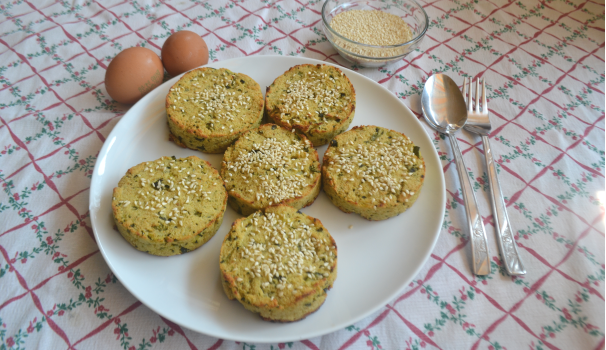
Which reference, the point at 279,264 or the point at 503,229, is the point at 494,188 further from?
the point at 279,264

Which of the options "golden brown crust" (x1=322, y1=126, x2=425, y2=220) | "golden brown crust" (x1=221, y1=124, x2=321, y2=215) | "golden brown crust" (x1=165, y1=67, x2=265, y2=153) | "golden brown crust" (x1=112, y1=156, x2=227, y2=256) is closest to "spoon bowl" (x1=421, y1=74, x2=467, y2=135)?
"golden brown crust" (x1=322, y1=126, x2=425, y2=220)

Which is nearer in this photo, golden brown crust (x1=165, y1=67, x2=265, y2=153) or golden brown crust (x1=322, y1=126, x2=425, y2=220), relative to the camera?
Answer: golden brown crust (x1=322, y1=126, x2=425, y2=220)

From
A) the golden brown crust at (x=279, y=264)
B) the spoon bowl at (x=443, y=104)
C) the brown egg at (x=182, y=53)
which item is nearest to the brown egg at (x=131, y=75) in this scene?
the brown egg at (x=182, y=53)

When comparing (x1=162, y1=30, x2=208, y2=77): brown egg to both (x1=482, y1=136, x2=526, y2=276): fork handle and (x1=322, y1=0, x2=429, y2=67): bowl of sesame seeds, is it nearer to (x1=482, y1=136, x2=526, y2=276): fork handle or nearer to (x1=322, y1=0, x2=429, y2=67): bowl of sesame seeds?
(x1=322, y1=0, x2=429, y2=67): bowl of sesame seeds

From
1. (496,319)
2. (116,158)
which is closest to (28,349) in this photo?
(116,158)

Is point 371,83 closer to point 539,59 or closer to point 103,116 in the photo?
point 539,59
